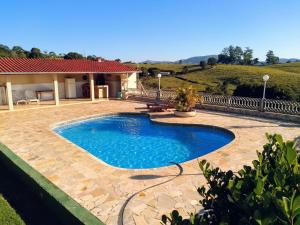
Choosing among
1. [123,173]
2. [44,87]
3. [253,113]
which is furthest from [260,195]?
[44,87]

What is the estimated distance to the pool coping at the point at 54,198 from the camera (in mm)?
5070

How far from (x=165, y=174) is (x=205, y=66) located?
5556cm

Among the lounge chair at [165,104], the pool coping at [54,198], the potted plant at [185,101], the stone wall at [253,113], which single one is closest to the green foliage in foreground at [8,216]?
the pool coping at [54,198]

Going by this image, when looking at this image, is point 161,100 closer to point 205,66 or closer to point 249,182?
point 249,182

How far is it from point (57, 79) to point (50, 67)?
2.44 meters

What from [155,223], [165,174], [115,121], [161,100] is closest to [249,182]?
[155,223]

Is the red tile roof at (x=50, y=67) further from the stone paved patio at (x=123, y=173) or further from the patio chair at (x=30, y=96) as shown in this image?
the stone paved patio at (x=123, y=173)

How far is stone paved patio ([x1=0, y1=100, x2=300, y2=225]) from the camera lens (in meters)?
5.70

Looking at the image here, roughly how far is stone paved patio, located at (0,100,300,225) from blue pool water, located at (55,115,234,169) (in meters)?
1.10

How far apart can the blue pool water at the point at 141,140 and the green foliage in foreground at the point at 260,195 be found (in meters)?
7.25

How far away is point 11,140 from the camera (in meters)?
11.1

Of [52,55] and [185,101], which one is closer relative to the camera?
[185,101]

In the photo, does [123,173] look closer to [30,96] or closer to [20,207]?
[20,207]

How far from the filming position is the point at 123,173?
24.9 ft
